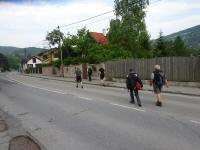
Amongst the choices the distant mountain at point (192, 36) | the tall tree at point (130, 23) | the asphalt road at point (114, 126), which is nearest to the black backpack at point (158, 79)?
the asphalt road at point (114, 126)

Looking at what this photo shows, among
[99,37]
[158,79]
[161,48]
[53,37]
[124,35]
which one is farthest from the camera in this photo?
[99,37]

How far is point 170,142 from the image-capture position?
7.76 meters

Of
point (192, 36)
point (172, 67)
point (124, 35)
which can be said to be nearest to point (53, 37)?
point (124, 35)

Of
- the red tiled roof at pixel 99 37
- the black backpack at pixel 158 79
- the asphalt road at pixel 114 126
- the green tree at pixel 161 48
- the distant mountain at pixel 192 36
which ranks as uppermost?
the distant mountain at pixel 192 36

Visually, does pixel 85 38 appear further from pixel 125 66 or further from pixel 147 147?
pixel 147 147

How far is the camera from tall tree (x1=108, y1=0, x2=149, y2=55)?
5162 cm

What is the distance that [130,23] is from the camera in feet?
171

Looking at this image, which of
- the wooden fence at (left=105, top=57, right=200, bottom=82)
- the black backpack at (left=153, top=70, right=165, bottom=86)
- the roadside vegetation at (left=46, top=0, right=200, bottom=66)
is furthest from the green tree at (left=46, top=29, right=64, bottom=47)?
the black backpack at (left=153, top=70, right=165, bottom=86)

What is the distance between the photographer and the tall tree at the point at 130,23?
51625 millimetres

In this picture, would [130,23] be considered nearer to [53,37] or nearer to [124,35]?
[124,35]

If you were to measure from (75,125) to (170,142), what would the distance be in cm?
363

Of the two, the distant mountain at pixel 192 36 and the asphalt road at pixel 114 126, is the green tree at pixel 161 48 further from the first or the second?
the distant mountain at pixel 192 36

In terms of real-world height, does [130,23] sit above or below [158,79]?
above

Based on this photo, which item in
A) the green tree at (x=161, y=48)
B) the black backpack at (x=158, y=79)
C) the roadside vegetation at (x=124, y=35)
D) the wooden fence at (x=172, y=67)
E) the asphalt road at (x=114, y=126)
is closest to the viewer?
the asphalt road at (x=114, y=126)
